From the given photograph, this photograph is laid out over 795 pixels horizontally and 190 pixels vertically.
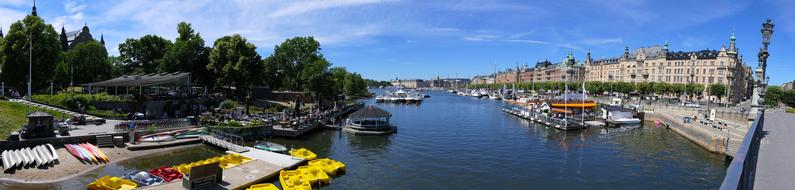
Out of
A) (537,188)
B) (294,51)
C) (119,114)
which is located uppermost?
(294,51)

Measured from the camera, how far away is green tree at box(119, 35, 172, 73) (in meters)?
76.2

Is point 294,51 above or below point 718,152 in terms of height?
above

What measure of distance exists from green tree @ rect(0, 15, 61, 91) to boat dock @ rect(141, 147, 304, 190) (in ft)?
116

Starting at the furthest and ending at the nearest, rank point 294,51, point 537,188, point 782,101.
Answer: point 782,101 < point 294,51 < point 537,188

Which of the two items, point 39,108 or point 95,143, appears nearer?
point 95,143

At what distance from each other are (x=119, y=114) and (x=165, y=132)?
10.0 meters

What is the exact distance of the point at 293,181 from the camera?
27.5m

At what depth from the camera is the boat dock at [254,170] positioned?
25.9 metres

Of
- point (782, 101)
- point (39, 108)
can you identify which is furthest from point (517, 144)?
point (782, 101)

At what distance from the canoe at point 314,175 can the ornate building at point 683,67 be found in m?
111

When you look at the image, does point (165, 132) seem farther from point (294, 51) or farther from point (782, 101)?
point (782, 101)

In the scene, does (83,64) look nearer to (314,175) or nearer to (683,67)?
(314,175)

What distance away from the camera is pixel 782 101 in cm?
11419

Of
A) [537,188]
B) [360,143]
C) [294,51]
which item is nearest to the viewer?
[537,188]
